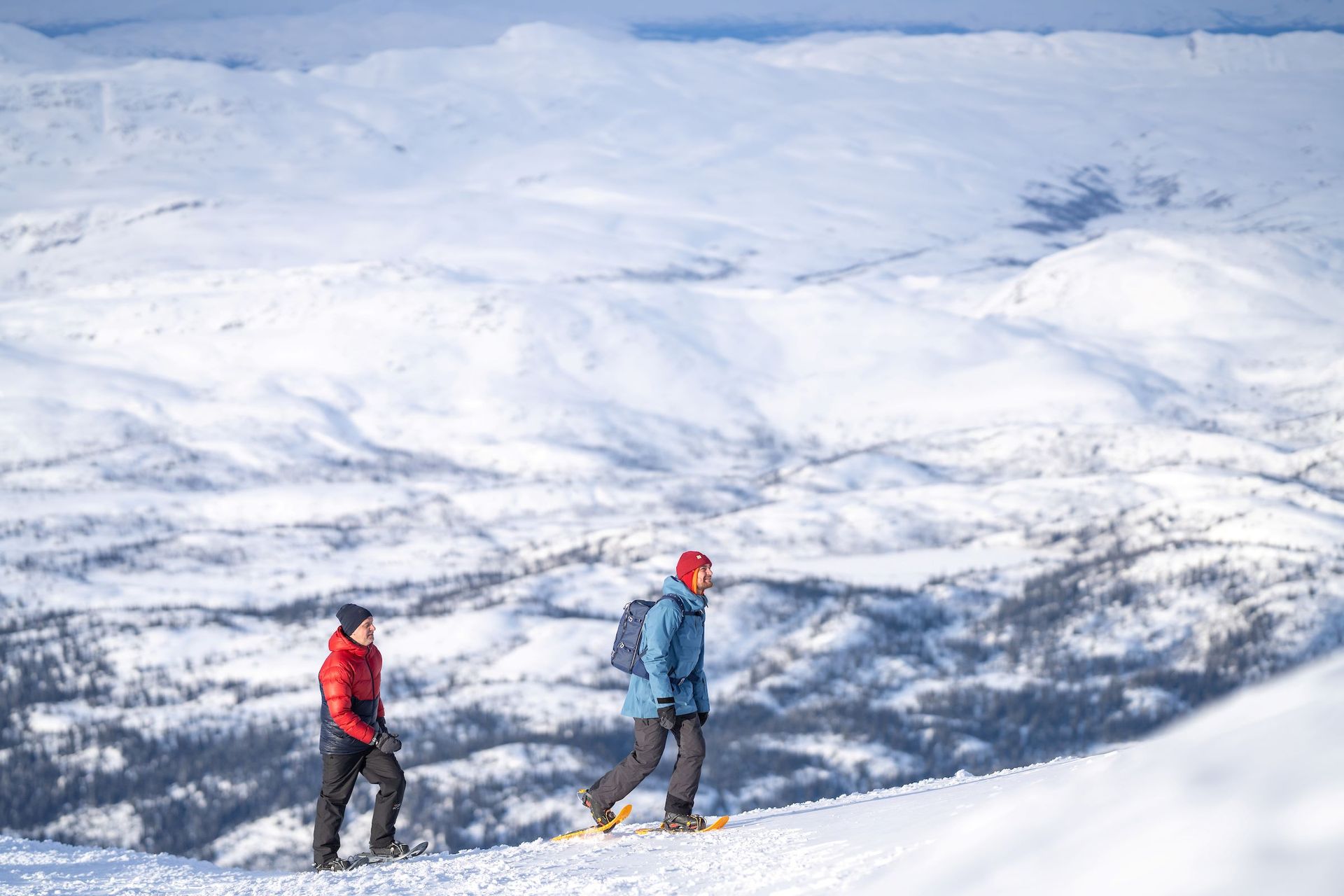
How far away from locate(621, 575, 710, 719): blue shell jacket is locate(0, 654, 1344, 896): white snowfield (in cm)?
182

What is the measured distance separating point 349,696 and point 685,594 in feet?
13.9

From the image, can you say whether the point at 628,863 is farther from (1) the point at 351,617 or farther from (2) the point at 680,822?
(1) the point at 351,617

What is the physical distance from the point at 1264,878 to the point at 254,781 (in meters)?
201

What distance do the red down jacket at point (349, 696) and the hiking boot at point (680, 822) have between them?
423cm

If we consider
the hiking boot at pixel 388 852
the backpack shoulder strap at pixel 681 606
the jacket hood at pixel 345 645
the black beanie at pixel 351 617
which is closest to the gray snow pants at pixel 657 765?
the backpack shoulder strap at pixel 681 606

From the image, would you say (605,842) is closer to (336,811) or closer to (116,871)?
(336,811)

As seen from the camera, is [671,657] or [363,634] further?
[671,657]

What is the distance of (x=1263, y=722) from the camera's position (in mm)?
11078

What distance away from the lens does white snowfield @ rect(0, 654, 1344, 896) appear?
9305 millimetres

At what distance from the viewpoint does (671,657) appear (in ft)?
62.0

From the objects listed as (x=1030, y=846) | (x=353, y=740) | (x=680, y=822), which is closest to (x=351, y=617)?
(x=353, y=740)

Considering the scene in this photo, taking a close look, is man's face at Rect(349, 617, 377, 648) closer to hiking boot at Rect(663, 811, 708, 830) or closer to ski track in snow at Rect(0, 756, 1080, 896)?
ski track in snow at Rect(0, 756, 1080, 896)

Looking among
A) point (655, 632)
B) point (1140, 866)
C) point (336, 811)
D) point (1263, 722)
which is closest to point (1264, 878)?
Answer: point (1140, 866)

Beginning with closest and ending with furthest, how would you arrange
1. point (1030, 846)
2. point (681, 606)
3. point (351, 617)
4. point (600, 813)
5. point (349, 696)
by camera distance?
point (1030, 846), point (351, 617), point (349, 696), point (681, 606), point (600, 813)
